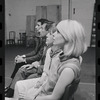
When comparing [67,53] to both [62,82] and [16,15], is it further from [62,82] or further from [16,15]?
[16,15]

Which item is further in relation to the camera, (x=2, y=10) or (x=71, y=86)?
(x=71, y=86)

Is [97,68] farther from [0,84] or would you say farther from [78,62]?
[78,62]

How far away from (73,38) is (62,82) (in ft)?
0.38

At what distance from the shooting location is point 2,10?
0.20 meters

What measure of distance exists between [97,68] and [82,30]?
0.32 metres

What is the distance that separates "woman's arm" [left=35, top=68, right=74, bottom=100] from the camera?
492 millimetres

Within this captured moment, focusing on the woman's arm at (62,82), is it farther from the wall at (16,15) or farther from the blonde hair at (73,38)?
the wall at (16,15)

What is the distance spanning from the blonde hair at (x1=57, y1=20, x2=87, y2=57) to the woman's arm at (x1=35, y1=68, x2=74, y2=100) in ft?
0.17

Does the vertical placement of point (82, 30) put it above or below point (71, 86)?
above

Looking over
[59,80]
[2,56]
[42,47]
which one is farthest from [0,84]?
[42,47]

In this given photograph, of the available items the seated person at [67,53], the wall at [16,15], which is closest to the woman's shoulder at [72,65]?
the seated person at [67,53]

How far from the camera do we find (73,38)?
524mm

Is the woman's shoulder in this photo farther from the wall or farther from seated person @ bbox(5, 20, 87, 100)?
the wall

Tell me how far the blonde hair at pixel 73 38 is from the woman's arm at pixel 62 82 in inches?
2.0
